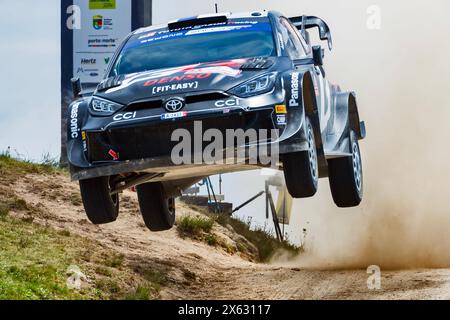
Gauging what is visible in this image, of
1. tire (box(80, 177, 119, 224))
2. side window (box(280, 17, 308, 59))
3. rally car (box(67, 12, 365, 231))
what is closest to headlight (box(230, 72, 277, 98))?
rally car (box(67, 12, 365, 231))

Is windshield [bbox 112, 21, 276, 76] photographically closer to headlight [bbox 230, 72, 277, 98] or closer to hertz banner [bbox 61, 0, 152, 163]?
headlight [bbox 230, 72, 277, 98]

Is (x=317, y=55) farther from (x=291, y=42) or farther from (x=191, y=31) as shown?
(x=191, y=31)

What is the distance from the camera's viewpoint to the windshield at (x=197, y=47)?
Result: 13055 millimetres

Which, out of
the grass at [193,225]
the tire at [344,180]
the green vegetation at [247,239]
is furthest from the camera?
the green vegetation at [247,239]

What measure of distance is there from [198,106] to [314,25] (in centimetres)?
356

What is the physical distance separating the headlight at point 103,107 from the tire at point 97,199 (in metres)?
0.72

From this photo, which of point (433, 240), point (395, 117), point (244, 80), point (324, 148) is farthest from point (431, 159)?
point (244, 80)

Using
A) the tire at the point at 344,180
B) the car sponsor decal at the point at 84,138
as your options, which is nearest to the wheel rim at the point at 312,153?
the tire at the point at 344,180

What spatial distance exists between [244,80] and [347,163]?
2.54m

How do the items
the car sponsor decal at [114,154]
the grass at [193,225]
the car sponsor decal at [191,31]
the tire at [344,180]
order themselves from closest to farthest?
the car sponsor decal at [114,154]
the car sponsor decal at [191,31]
the tire at [344,180]
the grass at [193,225]

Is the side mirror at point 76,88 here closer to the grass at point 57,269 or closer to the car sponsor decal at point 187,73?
the car sponsor decal at point 187,73

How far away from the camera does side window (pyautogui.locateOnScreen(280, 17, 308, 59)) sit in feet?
43.8

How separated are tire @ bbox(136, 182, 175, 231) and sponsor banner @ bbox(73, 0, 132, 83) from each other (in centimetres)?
722
